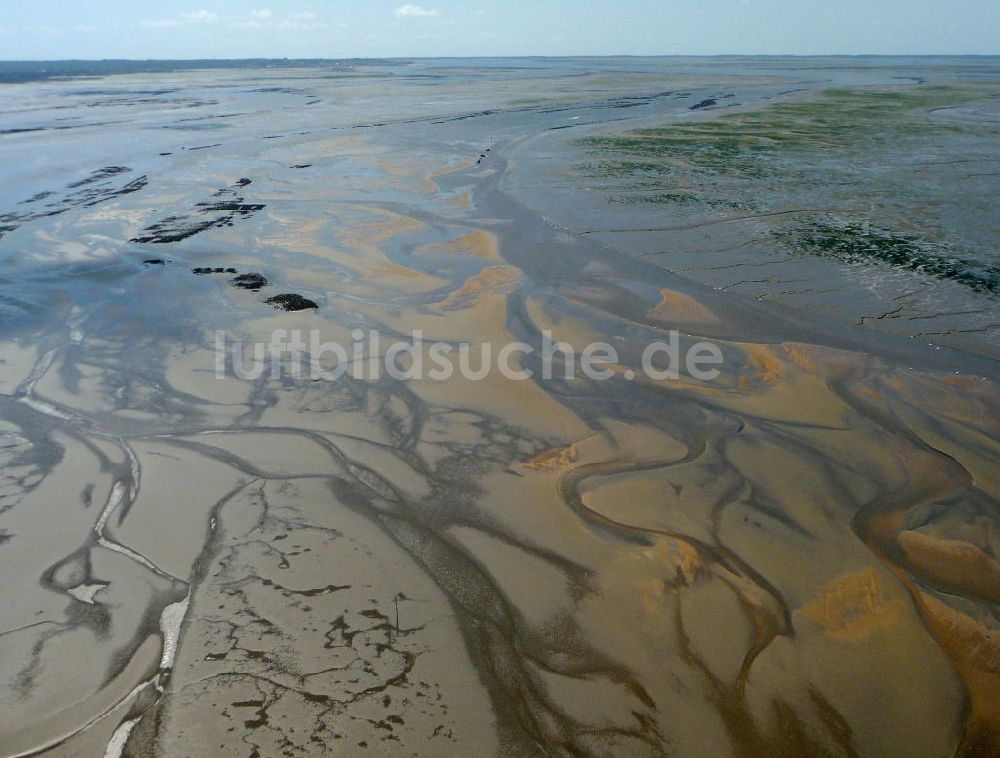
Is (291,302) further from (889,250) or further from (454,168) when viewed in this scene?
(454,168)

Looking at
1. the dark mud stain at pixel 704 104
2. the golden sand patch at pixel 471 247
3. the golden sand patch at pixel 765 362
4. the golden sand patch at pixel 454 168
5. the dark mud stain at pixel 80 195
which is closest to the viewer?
the golden sand patch at pixel 765 362

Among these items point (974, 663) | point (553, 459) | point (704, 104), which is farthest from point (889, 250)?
point (704, 104)

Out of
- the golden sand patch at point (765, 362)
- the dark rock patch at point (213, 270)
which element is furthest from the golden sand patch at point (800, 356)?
the dark rock patch at point (213, 270)

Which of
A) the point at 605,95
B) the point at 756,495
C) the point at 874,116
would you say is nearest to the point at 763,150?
the point at 874,116

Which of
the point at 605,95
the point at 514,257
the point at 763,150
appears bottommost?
the point at 514,257

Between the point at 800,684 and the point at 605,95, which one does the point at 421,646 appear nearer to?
the point at 800,684

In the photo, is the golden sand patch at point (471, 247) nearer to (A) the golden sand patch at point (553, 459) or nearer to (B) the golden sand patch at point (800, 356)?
(B) the golden sand patch at point (800, 356)
